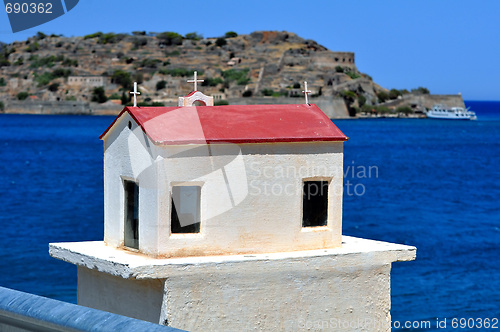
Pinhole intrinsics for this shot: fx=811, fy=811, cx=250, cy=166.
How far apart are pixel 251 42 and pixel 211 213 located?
540ft

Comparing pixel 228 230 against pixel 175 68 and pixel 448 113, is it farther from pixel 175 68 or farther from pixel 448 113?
pixel 175 68

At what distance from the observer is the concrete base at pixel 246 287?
5621 millimetres

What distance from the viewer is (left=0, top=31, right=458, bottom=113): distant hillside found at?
5369 inches

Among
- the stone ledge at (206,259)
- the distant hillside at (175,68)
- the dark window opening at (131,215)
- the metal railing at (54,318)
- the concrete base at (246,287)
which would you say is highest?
the distant hillside at (175,68)

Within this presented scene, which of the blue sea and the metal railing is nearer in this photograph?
the metal railing

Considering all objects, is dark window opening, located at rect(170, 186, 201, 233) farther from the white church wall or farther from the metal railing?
the metal railing

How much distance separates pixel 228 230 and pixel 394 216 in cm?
2723

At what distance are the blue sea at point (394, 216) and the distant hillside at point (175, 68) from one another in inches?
2461

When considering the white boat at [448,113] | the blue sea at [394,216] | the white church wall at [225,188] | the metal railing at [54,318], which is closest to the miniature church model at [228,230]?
the white church wall at [225,188]

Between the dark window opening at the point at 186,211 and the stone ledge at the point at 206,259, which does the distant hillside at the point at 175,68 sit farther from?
the dark window opening at the point at 186,211

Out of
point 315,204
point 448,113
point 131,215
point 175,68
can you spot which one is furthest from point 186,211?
point 175,68

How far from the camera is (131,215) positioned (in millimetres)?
6242

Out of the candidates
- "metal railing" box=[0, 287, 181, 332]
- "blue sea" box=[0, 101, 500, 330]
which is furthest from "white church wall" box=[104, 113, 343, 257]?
"blue sea" box=[0, 101, 500, 330]

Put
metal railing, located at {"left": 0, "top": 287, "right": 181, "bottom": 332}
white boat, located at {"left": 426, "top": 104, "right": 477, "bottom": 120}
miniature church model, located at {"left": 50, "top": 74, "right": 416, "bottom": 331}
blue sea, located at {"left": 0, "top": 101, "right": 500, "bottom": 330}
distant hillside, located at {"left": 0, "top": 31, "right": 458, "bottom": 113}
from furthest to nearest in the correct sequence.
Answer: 1. white boat, located at {"left": 426, "top": 104, "right": 477, "bottom": 120}
2. distant hillside, located at {"left": 0, "top": 31, "right": 458, "bottom": 113}
3. blue sea, located at {"left": 0, "top": 101, "right": 500, "bottom": 330}
4. miniature church model, located at {"left": 50, "top": 74, "right": 416, "bottom": 331}
5. metal railing, located at {"left": 0, "top": 287, "right": 181, "bottom": 332}
